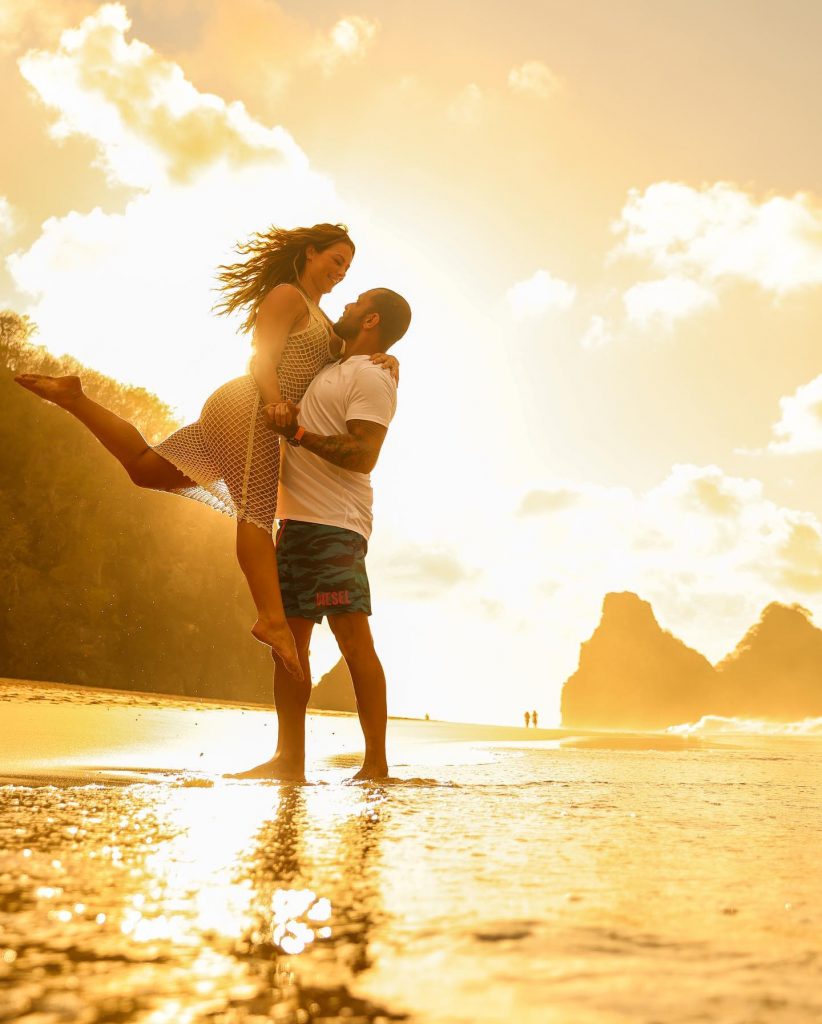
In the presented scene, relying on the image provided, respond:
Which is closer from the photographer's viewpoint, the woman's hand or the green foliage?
the woman's hand

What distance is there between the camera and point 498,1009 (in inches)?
24.2

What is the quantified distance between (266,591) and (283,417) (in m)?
0.60

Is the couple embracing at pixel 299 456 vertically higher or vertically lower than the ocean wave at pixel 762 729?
higher

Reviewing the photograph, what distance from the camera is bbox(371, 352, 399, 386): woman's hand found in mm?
3336

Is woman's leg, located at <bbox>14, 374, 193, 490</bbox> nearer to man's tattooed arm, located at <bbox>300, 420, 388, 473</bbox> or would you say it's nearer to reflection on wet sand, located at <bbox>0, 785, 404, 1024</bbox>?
man's tattooed arm, located at <bbox>300, 420, 388, 473</bbox>

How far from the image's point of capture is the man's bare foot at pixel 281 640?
9.53 feet

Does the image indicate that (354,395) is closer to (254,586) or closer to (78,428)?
(254,586)

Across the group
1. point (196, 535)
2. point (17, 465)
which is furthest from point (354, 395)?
point (196, 535)

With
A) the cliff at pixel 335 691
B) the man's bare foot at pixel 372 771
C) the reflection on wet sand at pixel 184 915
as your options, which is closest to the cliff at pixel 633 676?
the cliff at pixel 335 691

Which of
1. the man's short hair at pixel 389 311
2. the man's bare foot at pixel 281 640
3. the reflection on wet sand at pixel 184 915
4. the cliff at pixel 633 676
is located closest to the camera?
the reflection on wet sand at pixel 184 915

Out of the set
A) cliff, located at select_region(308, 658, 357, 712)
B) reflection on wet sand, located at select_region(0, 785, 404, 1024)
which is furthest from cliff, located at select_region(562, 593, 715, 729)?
reflection on wet sand, located at select_region(0, 785, 404, 1024)

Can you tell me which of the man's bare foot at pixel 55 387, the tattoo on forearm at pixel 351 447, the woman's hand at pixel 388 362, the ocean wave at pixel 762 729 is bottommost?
the ocean wave at pixel 762 729

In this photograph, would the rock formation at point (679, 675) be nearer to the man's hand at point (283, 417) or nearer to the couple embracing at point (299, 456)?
the couple embracing at point (299, 456)

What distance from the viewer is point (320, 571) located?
126 inches
